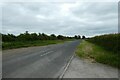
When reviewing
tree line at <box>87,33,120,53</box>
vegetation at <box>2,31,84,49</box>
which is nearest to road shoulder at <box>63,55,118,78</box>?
tree line at <box>87,33,120,53</box>

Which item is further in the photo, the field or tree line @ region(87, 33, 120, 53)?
tree line @ region(87, 33, 120, 53)

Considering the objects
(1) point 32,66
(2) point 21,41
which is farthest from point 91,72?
(2) point 21,41

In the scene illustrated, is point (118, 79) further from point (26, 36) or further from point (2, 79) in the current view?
point (26, 36)

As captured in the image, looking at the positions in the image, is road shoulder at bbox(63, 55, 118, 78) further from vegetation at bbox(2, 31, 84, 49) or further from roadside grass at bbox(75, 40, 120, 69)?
vegetation at bbox(2, 31, 84, 49)

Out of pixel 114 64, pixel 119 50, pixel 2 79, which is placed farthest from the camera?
pixel 119 50

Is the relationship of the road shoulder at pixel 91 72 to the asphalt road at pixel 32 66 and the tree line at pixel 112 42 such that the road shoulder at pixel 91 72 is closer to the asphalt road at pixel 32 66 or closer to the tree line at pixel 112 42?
the asphalt road at pixel 32 66

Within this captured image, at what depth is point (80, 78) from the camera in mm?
8297

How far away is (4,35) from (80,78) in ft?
192

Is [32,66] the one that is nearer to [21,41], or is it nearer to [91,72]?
[91,72]

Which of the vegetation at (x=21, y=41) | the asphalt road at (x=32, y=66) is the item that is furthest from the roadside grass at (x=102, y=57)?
the vegetation at (x=21, y=41)

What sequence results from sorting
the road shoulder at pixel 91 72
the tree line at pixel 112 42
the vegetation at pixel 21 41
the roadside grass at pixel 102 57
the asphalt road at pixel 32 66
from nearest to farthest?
the road shoulder at pixel 91 72 < the asphalt road at pixel 32 66 < the roadside grass at pixel 102 57 < the tree line at pixel 112 42 < the vegetation at pixel 21 41

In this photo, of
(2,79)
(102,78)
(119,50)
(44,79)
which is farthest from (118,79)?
(119,50)

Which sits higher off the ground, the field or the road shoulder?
the field

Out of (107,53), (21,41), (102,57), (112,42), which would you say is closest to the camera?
(102,57)
